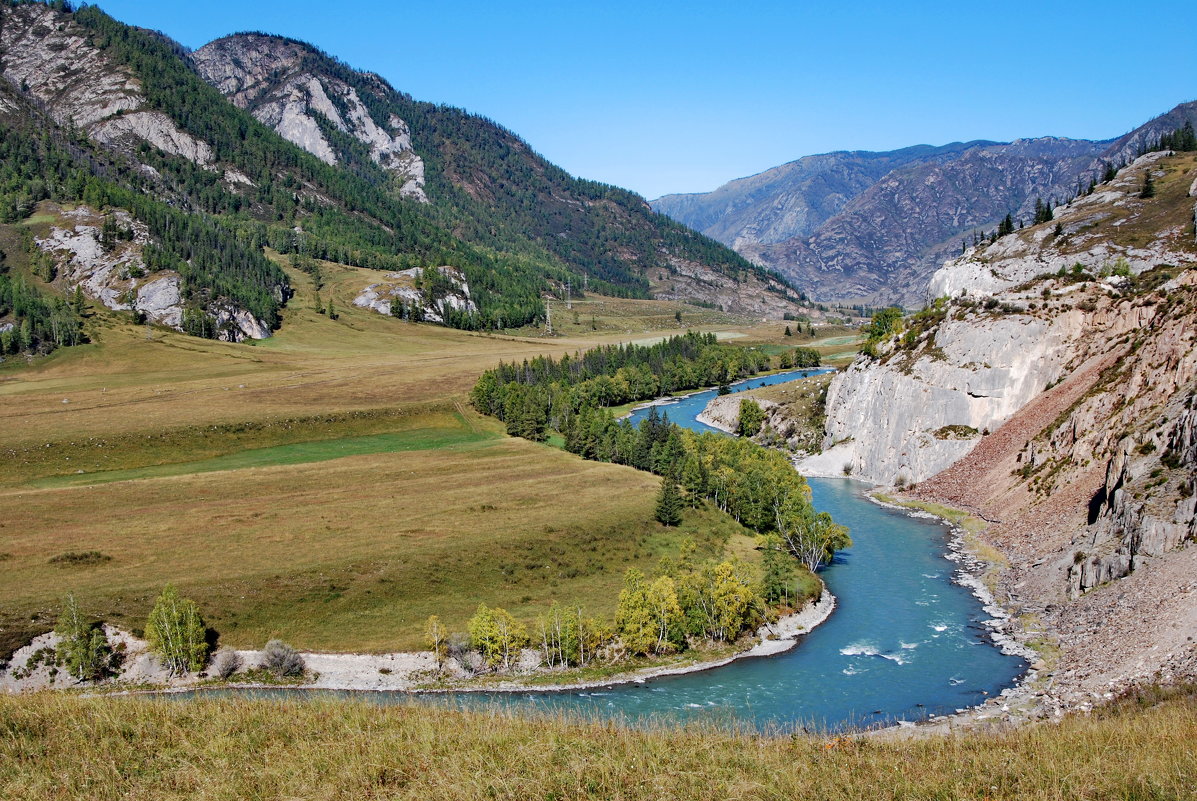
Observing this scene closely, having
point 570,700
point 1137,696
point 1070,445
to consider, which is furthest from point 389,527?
point 1070,445

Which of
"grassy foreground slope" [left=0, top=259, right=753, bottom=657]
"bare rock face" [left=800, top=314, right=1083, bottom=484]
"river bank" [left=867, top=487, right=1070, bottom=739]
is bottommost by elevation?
"river bank" [left=867, top=487, right=1070, bottom=739]

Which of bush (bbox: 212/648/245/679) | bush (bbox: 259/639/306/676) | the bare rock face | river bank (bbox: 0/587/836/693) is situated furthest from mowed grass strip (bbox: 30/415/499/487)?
the bare rock face

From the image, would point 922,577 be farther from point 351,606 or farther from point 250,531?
point 250,531

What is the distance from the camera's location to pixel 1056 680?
51719 millimetres

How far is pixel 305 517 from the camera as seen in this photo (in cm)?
8800

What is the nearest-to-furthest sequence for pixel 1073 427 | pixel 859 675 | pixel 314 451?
pixel 859 675 < pixel 1073 427 < pixel 314 451

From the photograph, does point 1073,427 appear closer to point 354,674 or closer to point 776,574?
point 776,574

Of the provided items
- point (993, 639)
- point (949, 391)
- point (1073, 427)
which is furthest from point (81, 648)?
point (949, 391)

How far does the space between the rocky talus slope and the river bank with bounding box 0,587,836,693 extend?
23.9 meters

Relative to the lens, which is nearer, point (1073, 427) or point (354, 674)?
point (354, 674)

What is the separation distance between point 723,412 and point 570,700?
11780 centimetres

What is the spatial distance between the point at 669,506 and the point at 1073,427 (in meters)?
46.0

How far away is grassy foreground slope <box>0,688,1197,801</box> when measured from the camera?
17.5 metres

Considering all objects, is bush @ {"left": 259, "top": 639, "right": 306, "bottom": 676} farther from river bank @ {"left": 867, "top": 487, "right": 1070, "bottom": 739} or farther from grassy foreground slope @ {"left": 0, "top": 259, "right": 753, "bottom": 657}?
river bank @ {"left": 867, "top": 487, "right": 1070, "bottom": 739}
